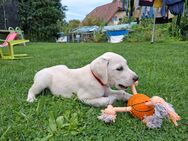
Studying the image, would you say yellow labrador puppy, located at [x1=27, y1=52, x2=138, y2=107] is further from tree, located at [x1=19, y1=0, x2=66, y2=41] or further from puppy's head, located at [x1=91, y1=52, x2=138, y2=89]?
tree, located at [x1=19, y1=0, x2=66, y2=41]

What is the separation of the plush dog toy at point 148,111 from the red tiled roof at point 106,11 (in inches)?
1677

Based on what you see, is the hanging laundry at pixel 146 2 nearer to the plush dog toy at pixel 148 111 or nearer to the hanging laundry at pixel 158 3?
the hanging laundry at pixel 158 3

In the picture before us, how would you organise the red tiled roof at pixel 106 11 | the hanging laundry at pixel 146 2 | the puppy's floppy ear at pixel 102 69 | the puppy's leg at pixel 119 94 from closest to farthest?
the puppy's floppy ear at pixel 102 69 < the puppy's leg at pixel 119 94 < the hanging laundry at pixel 146 2 < the red tiled roof at pixel 106 11

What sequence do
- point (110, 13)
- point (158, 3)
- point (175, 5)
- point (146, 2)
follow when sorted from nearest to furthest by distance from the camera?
1. point (175, 5)
2. point (158, 3)
3. point (146, 2)
4. point (110, 13)

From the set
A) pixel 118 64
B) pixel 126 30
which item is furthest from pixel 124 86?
pixel 126 30

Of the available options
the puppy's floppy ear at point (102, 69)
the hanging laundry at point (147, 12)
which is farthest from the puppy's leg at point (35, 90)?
the hanging laundry at point (147, 12)

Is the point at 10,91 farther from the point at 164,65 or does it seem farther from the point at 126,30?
the point at 126,30

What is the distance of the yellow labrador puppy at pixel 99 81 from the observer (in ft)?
9.63

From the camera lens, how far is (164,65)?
18.5 feet

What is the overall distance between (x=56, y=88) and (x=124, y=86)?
2.22ft

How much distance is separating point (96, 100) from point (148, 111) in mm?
485

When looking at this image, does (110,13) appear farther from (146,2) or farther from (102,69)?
(102,69)

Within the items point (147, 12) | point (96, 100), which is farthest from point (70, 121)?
point (147, 12)

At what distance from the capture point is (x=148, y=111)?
2672 millimetres
